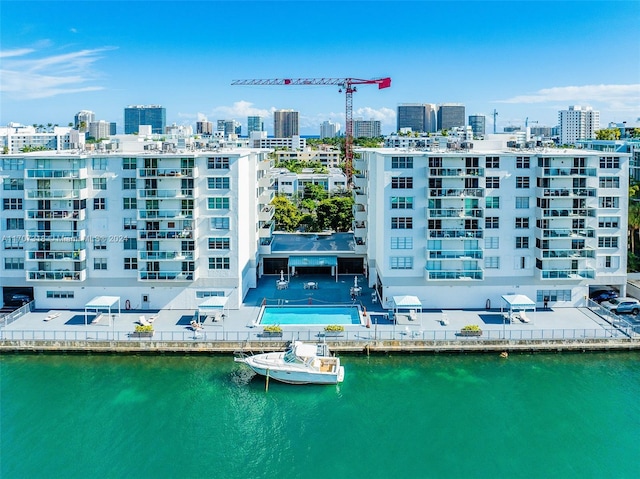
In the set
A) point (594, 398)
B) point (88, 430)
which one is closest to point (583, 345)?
point (594, 398)

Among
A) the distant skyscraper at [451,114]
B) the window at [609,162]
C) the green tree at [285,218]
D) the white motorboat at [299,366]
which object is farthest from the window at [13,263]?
the distant skyscraper at [451,114]

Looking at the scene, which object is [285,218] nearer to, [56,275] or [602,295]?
[56,275]

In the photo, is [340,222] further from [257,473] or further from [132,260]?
[257,473]

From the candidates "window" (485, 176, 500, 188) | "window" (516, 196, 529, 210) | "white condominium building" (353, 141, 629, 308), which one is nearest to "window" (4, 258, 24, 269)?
"white condominium building" (353, 141, 629, 308)

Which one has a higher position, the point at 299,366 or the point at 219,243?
the point at 219,243

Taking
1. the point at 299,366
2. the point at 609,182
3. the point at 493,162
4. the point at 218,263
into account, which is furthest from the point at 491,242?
the point at 218,263

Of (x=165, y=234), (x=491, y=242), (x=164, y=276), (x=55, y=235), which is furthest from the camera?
(x=491, y=242)

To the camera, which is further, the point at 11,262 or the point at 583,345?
the point at 11,262
